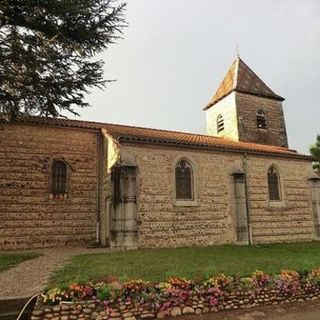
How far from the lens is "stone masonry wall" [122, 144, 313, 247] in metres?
15.1

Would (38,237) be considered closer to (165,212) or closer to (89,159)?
(89,159)

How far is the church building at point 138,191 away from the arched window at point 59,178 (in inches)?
1.8

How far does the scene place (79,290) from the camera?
6906 millimetres

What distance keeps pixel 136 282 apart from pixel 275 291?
3609 mm

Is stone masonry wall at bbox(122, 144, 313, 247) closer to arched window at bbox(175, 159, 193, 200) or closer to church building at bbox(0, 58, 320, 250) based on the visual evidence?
church building at bbox(0, 58, 320, 250)

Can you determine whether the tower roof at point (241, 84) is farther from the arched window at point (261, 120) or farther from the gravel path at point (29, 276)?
the gravel path at point (29, 276)

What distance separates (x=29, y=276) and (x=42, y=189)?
710 centimetres

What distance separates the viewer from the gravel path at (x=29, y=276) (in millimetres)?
7134

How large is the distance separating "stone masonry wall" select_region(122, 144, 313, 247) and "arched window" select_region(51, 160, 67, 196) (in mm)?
3496

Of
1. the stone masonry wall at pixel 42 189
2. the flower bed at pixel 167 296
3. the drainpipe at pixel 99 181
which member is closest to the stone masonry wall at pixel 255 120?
the drainpipe at pixel 99 181

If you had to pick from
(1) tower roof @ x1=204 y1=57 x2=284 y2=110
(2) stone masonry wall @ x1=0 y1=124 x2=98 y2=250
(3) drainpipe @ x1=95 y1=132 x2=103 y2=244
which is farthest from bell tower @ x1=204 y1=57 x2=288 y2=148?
(2) stone masonry wall @ x1=0 y1=124 x2=98 y2=250

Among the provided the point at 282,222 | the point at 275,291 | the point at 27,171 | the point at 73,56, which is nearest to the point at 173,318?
the point at 275,291

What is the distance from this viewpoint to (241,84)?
24.6m

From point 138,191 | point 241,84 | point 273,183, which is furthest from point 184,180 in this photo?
point 241,84
